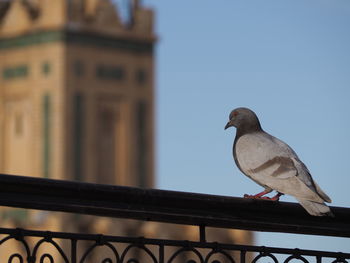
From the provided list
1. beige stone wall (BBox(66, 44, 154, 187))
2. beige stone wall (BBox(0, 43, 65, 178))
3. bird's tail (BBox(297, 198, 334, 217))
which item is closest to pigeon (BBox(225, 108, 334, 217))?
bird's tail (BBox(297, 198, 334, 217))

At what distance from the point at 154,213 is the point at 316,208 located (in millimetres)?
655

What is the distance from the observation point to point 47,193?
4.78 meters

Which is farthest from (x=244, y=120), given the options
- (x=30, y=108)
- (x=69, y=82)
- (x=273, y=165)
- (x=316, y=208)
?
(x=30, y=108)

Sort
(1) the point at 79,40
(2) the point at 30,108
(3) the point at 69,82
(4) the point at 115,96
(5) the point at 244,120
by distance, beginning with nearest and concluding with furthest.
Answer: (5) the point at 244,120
(3) the point at 69,82
(1) the point at 79,40
(2) the point at 30,108
(4) the point at 115,96

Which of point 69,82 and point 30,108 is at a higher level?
point 69,82

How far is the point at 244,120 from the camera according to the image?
6316mm

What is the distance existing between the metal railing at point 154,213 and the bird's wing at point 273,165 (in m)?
0.19

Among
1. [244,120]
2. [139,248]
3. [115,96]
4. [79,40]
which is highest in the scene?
[79,40]

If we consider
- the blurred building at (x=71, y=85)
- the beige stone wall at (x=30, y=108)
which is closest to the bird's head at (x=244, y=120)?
the blurred building at (x=71, y=85)

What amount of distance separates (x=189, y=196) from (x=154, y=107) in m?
42.8

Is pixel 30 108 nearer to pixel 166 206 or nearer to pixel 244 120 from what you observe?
pixel 244 120

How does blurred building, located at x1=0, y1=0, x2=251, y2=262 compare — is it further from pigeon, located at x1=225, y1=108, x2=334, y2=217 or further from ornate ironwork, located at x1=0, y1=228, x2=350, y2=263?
ornate ironwork, located at x1=0, y1=228, x2=350, y2=263

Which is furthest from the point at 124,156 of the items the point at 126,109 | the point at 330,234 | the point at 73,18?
the point at 330,234

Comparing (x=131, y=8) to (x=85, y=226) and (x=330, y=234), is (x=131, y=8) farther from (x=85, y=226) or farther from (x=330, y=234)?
(x=330, y=234)
